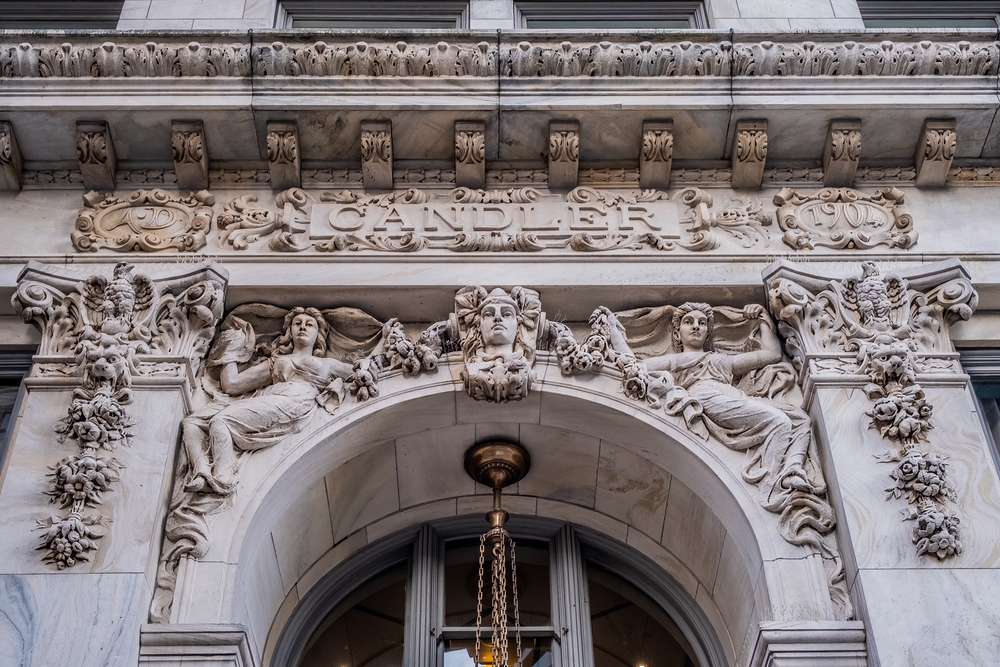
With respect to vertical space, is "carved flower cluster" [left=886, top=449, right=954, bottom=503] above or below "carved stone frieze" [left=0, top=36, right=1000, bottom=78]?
below

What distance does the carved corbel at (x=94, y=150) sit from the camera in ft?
33.8

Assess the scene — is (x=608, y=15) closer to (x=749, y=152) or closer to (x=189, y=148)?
(x=749, y=152)

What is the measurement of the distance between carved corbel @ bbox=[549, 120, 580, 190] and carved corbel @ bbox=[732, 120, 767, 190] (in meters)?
1.36

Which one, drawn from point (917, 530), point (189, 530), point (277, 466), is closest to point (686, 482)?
point (917, 530)

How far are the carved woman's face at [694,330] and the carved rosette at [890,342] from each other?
0.57m

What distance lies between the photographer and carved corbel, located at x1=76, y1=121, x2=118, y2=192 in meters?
10.3

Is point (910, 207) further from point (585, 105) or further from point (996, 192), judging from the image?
point (585, 105)

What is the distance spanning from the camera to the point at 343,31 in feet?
34.3

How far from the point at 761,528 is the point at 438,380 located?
2.64 m

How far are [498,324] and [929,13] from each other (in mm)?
6261

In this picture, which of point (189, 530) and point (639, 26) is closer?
point (189, 530)

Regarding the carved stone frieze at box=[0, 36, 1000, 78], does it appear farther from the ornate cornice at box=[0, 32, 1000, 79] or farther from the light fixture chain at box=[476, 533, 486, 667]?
the light fixture chain at box=[476, 533, 486, 667]

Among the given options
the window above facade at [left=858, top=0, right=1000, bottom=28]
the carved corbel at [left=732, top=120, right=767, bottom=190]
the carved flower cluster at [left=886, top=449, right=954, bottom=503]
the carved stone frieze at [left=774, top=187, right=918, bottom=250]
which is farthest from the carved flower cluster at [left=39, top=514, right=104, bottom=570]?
the window above facade at [left=858, top=0, right=1000, bottom=28]

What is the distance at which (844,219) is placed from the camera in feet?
33.5
